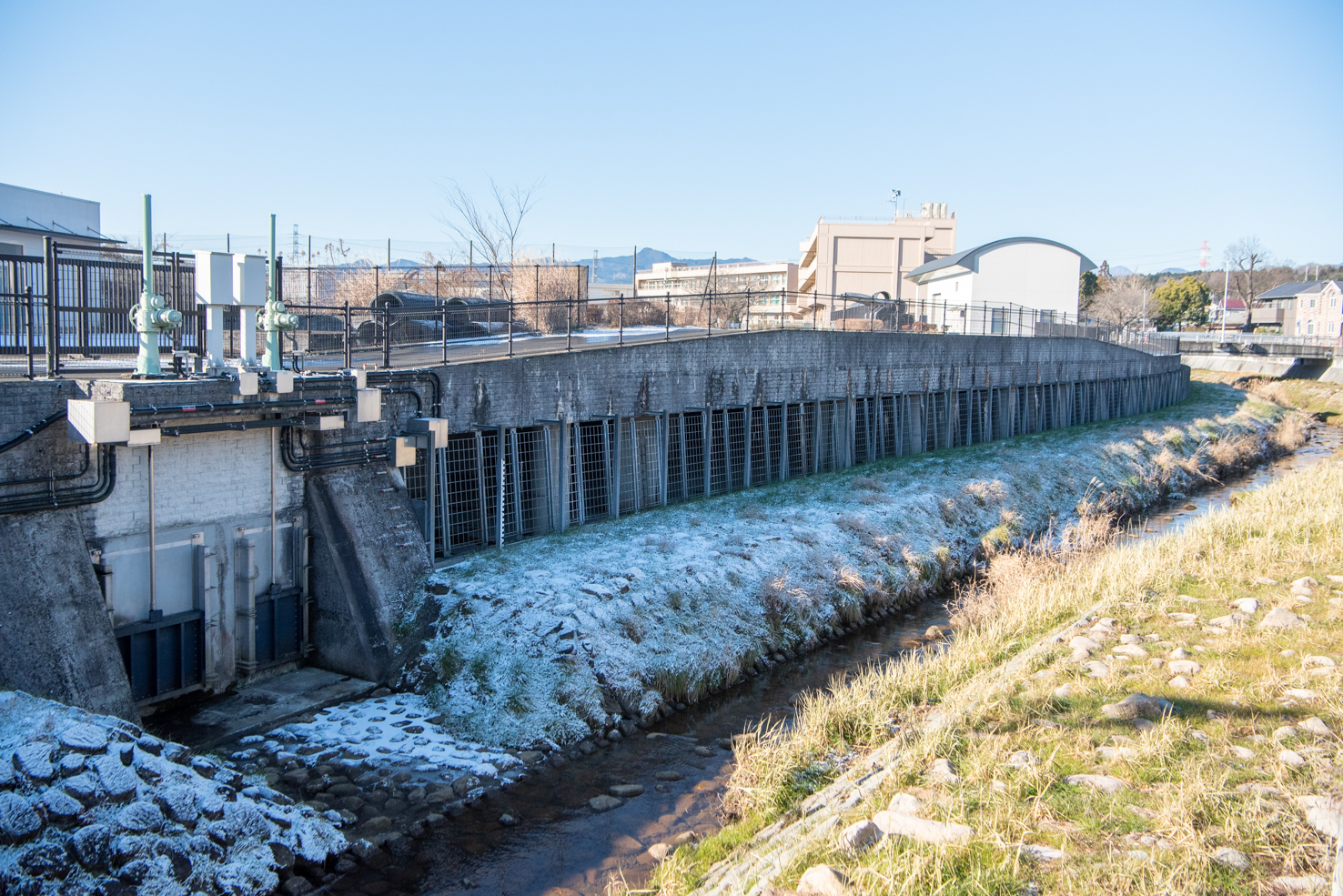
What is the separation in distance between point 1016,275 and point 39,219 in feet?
148

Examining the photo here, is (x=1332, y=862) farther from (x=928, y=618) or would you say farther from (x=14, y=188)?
(x=14, y=188)

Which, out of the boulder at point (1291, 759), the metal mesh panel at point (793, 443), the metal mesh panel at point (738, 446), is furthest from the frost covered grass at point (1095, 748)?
the metal mesh panel at point (793, 443)

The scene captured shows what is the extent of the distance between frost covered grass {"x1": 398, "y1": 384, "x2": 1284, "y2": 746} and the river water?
1.80 feet

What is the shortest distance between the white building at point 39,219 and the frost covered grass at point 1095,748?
2080cm

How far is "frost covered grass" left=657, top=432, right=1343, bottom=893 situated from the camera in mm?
6488

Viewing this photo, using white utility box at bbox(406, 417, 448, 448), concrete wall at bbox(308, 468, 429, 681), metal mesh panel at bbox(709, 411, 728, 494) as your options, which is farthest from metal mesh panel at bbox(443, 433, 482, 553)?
metal mesh panel at bbox(709, 411, 728, 494)

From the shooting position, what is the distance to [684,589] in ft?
45.9

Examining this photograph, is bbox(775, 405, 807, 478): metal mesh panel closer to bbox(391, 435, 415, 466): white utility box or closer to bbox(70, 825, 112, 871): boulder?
bbox(391, 435, 415, 466): white utility box

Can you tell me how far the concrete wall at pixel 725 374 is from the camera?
1537 centimetres

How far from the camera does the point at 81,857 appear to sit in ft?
23.6

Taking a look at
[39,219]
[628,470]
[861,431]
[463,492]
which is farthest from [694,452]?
[39,219]

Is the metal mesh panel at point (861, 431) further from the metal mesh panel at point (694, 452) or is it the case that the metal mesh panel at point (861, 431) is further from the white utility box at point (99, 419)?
the white utility box at point (99, 419)

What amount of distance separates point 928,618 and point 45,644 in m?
12.7

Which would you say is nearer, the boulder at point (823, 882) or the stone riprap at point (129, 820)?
the boulder at point (823, 882)
